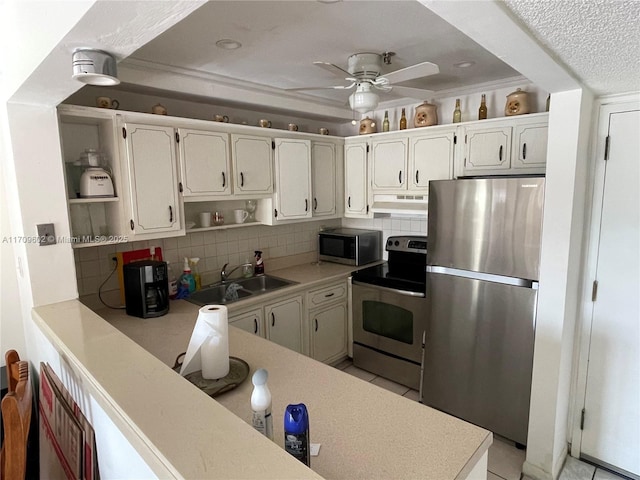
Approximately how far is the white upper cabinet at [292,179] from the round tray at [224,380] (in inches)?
63.6

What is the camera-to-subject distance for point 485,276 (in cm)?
230

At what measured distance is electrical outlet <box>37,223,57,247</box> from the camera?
1828 mm

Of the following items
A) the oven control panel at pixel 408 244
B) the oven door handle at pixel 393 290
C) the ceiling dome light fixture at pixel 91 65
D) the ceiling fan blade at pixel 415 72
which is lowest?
the oven door handle at pixel 393 290

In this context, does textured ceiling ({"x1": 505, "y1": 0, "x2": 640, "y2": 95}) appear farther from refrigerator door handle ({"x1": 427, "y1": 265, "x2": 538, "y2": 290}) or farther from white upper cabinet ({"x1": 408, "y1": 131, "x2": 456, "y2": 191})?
white upper cabinet ({"x1": 408, "y1": 131, "x2": 456, "y2": 191})

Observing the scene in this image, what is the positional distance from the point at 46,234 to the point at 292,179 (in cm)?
172

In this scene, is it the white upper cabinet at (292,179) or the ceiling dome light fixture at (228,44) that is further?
the white upper cabinet at (292,179)

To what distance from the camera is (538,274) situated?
2.07 meters

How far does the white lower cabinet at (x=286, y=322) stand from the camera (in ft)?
8.91

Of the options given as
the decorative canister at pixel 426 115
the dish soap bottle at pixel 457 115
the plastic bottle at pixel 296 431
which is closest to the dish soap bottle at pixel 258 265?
the decorative canister at pixel 426 115

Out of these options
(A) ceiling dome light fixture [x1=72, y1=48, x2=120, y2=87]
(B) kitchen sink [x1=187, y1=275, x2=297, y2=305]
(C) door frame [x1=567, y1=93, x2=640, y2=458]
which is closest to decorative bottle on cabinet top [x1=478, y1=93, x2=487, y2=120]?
(C) door frame [x1=567, y1=93, x2=640, y2=458]

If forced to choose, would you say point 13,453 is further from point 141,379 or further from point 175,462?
point 175,462

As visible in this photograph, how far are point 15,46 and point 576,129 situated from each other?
2422mm

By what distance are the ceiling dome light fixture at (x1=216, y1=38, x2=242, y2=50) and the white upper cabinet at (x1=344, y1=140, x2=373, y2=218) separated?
5.21 ft

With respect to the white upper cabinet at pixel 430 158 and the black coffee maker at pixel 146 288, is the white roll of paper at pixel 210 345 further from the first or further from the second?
the white upper cabinet at pixel 430 158
